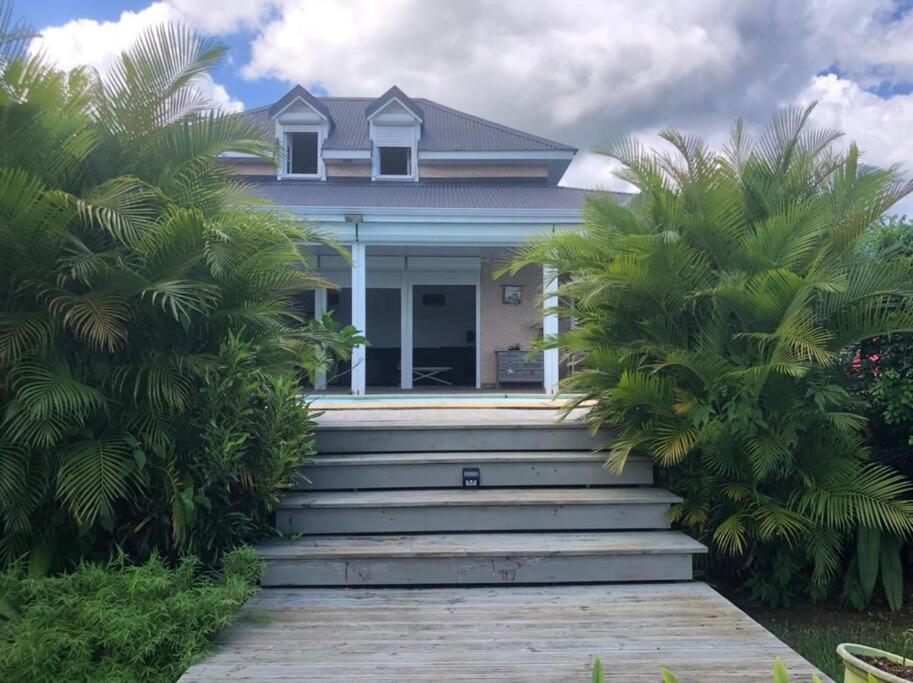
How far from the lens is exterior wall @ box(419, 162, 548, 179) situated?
39.6ft

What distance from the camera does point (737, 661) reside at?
7.33 feet

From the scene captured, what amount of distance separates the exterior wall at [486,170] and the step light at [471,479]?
9404mm

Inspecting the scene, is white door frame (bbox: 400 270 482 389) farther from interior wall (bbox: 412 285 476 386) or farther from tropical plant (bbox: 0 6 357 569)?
tropical plant (bbox: 0 6 357 569)

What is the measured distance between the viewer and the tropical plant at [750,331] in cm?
318

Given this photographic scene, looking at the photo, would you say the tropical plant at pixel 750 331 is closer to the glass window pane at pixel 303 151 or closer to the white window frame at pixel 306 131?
the white window frame at pixel 306 131

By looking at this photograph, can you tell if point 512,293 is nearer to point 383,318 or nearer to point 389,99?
point 383,318

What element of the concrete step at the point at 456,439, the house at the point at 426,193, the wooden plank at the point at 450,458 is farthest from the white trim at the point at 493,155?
the wooden plank at the point at 450,458

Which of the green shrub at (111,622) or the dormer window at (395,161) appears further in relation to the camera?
the dormer window at (395,161)

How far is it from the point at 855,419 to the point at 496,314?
851cm

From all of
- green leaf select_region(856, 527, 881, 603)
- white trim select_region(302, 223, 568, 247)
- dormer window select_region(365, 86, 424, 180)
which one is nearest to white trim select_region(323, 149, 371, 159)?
dormer window select_region(365, 86, 424, 180)

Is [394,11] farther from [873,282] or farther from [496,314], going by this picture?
[873,282]

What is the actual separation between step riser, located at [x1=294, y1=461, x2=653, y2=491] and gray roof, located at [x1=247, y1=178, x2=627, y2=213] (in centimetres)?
584

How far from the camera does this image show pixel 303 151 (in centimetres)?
1223

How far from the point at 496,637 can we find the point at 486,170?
10.7 m
